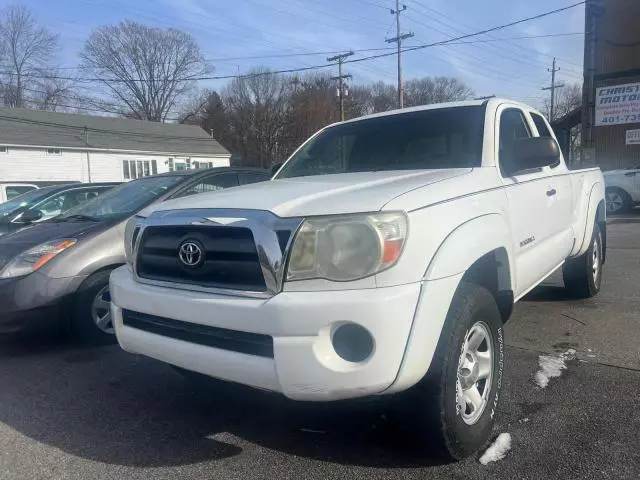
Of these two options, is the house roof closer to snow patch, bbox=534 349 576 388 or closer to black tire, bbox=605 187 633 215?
black tire, bbox=605 187 633 215

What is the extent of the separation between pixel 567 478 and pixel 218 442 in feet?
5.66

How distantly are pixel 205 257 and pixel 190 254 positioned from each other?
0.31 feet

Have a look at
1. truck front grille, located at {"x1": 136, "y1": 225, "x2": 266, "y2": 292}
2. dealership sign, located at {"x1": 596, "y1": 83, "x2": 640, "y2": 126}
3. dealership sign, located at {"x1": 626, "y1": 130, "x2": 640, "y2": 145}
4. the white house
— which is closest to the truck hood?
truck front grille, located at {"x1": 136, "y1": 225, "x2": 266, "y2": 292}

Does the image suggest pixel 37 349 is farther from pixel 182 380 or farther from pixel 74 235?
pixel 182 380

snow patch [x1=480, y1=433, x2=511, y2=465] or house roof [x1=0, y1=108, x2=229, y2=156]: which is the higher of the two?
house roof [x1=0, y1=108, x2=229, y2=156]

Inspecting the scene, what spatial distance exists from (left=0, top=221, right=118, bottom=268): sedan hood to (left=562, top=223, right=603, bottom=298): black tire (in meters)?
4.40

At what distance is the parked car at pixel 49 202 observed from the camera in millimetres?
7531

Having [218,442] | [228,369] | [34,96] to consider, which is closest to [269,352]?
[228,369]

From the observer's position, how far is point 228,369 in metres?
2.48

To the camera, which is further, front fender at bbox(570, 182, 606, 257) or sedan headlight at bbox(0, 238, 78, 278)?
front fender at bbox(570, 182, 606, 257)

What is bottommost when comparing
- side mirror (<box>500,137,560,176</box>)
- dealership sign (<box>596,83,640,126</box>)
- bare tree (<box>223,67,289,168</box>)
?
side mirror (<box>500,137,560,176</box>)

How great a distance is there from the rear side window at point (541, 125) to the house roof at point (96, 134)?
108 ft

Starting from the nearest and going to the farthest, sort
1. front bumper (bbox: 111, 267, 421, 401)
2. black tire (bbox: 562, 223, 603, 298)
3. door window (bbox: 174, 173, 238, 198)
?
front bumper (bbox: 111, 267, 421, 401), door window (bbox: 174, 173, 238, 198), black tire (bbox: 562, 223, 603, 298)

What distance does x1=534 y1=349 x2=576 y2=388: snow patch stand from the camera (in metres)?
3.67
